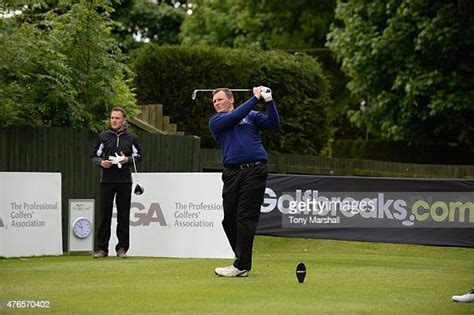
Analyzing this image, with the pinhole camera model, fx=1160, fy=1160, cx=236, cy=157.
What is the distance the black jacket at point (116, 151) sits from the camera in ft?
51.9

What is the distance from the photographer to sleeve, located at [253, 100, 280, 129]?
12.2 m

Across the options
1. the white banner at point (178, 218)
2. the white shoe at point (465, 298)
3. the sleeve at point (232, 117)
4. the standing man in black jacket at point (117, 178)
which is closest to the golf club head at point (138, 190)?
the white banner at point (178, 218)

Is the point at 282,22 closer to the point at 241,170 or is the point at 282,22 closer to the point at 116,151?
the point at 116,151

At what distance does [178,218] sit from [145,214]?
1.67 ft

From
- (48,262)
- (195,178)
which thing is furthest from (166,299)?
(195,178)

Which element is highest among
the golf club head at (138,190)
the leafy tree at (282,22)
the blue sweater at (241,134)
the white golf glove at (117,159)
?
the leafy tree at (282,22)

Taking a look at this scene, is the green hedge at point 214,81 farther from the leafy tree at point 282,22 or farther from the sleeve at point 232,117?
the leafy tree at point 282,22

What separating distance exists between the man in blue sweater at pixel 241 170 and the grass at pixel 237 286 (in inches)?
14.1

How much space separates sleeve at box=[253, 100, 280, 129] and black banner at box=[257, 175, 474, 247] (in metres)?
5.45

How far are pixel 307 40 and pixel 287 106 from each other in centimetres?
1501

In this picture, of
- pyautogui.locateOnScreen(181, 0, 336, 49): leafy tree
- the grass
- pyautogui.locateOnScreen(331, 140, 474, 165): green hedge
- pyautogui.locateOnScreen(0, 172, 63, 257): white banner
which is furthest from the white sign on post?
pyautogui.locateOnScreen(181, 0, 336, 49): leafy tree

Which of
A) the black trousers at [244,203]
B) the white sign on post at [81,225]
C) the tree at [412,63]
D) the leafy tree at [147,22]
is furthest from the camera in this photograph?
the leafy tree at [147,22]

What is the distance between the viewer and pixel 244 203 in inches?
494

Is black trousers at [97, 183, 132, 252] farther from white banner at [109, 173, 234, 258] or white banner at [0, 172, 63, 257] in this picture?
white banner at [0, 172, 63, 257]
